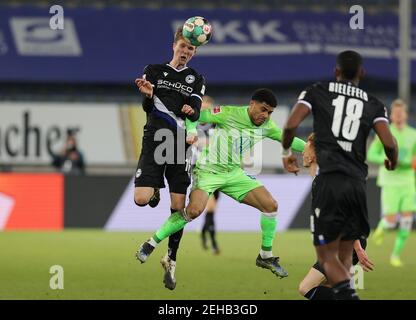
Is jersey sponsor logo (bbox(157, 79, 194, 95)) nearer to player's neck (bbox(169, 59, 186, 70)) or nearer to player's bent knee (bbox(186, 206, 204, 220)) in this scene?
player's neck (bbox(169, 59, 186, 70))

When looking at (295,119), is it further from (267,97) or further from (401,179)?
(401,179)

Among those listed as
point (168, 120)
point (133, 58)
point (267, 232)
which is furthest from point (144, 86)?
point (133, 58)

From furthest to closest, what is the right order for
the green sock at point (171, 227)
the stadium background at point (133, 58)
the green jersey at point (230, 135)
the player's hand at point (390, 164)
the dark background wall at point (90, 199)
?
the stadium background at point (133, 58)
the dark background wall at point (90, 199)
the green jersey at point (230, 135)
the green sock at point (171, 227)
the player's hand at point (390, 164)

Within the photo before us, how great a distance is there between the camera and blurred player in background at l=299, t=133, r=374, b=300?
797cm

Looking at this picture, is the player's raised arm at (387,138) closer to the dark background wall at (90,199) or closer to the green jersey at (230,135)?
the green jersey at (230,135)

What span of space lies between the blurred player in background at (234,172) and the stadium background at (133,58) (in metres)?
11.8

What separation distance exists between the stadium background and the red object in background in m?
3.68

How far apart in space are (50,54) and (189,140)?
47.4ft

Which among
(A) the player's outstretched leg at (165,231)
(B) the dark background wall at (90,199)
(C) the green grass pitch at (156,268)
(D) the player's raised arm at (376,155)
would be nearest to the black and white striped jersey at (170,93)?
(A) the player's outstretched leg at (165,231)

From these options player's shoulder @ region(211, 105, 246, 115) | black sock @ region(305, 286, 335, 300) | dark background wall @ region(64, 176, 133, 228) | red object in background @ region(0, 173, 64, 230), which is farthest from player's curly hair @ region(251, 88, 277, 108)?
red object in background @ region(0, 173, 64, 230)

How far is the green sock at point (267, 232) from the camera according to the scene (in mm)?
9992

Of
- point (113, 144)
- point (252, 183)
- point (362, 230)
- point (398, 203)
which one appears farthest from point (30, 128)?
point (362, 230)

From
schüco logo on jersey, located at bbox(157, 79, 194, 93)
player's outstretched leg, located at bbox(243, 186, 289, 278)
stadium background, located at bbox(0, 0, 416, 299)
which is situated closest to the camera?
schüco logo on jersey, located at bbox(157, 79, 194, 93)

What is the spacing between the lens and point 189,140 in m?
9.27
